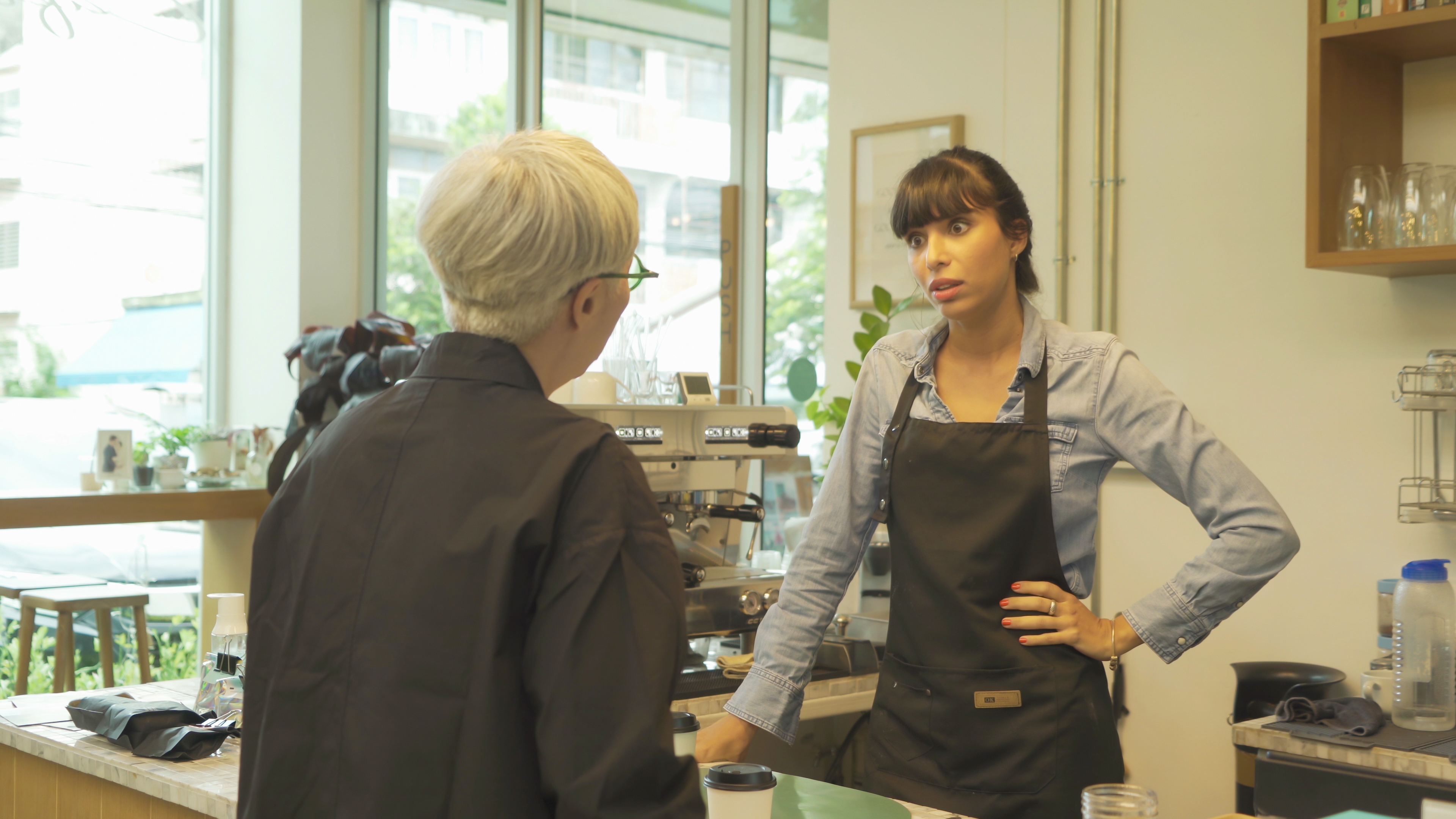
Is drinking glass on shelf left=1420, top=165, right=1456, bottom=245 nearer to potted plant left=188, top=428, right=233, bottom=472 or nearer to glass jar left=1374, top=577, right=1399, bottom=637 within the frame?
glass jar left=1374, top=577, right=1399, bottom=637

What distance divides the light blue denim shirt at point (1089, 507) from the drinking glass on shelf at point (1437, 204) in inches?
38.0

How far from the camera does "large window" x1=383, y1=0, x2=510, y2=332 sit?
16.6ft

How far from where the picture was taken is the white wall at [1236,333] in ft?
8.26

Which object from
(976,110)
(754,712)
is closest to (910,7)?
(976,110)

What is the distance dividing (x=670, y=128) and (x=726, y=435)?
236cm

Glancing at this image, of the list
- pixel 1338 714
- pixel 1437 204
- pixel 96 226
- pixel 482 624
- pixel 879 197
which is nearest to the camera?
pixel 482 624

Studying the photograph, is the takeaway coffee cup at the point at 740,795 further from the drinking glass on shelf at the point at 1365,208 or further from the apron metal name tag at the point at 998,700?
the drinking glass on shelf at the point at 1365,208

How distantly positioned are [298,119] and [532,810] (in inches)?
179

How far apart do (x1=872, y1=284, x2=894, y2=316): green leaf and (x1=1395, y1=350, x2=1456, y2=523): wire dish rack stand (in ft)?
3.95

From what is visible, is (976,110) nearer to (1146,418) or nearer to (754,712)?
(1146,418)

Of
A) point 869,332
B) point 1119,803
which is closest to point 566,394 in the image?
point 869,332

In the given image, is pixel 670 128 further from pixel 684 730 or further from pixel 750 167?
pixel 684 730

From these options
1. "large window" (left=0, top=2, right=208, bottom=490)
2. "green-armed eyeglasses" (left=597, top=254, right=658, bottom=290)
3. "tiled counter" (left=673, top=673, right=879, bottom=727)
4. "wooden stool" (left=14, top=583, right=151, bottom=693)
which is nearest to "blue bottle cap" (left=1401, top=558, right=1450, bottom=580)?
"tiled counter" (left=673, top=673, right=879, bottom=727)

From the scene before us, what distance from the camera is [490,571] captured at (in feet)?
2.73
